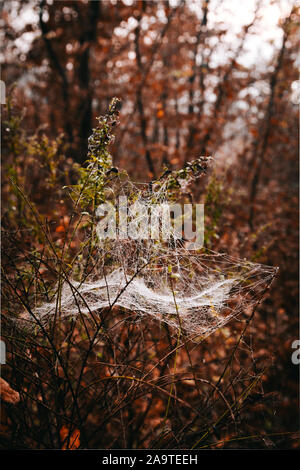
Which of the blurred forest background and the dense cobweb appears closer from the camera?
the dense cobweb

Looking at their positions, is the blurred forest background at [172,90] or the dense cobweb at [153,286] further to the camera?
the blurred forest background at [172,90]

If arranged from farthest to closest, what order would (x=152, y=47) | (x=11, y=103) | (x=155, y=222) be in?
(x=152, y=47), (x=11, y=103), (x=155, y=222)

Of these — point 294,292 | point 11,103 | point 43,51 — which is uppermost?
point 43,51

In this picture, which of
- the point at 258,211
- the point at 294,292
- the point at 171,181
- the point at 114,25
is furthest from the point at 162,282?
the point at 114,25

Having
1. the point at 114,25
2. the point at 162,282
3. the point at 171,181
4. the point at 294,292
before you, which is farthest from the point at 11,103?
the point at 294,292

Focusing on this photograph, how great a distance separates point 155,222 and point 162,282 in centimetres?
39

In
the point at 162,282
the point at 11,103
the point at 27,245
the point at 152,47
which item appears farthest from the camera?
the point at 152,47

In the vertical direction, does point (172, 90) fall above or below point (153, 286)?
above

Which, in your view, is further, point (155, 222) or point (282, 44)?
point (282, 44)

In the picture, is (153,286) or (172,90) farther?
(172,90)

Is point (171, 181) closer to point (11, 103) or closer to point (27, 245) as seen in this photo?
point (27, 245)

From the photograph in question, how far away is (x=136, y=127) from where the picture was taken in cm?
574

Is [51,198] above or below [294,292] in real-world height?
above

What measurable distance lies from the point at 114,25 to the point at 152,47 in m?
0.78
